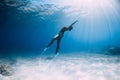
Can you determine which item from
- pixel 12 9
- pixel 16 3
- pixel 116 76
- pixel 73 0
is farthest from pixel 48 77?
pixel 12 9

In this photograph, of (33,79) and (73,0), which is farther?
(73,0)

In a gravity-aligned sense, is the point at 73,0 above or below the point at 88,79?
above

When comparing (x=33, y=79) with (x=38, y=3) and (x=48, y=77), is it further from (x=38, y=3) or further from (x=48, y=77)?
(x=38, y=3)

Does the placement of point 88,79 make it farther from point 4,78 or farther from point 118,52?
point 118,52

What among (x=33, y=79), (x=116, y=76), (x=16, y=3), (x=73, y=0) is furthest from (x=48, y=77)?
(x=73, y=0)

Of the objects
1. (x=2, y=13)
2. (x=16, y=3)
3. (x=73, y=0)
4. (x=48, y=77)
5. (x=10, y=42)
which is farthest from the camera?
(x=10, y=42)

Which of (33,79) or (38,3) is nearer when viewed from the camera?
(33,79)

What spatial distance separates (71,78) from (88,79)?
4.38 ft

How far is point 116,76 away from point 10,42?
197ft

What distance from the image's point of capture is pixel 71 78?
1170 centimetres

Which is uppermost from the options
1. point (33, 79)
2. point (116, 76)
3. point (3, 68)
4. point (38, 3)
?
point (38, 3)

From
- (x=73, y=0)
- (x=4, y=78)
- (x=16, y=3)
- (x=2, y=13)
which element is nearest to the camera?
(x=4, y=78)

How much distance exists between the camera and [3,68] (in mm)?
12625

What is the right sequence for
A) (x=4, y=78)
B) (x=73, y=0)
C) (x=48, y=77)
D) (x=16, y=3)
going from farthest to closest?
(x=73, y=0) < (x=16, y=3) < (x=48, y=77) < (x=4, y=78)
